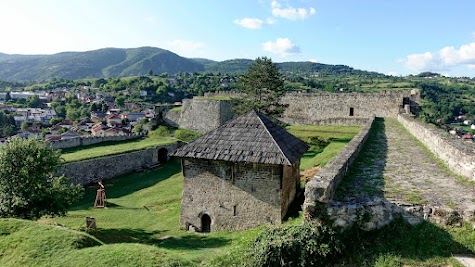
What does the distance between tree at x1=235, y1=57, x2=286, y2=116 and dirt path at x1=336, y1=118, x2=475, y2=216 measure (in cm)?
1632

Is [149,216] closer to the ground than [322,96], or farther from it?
closer to the ground

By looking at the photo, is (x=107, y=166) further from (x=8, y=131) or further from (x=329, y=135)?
(x=8, y=131)

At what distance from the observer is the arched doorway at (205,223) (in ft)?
42.7

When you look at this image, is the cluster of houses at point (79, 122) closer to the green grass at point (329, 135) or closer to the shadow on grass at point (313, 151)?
the green grass at point (329, 135)

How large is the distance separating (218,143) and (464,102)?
101751 millimetres

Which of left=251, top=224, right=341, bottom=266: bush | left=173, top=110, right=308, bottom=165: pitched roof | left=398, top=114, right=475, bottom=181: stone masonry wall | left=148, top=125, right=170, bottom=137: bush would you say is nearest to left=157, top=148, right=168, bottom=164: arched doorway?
left=148, top=125, right=170, bottom=137: bush

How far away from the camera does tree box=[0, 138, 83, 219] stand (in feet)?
47.8

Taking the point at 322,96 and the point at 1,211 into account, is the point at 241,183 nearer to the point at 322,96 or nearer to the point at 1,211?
the point at 1,211

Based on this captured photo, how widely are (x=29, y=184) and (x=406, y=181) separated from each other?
14.8 meters

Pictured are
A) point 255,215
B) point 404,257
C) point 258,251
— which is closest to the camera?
point 404,257

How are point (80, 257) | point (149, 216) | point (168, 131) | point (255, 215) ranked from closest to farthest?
point (80, 257), point (255, 215), point (149, 216), point (168, 131)

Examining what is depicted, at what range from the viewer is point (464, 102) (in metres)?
93.5

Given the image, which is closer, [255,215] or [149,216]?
[255,215]

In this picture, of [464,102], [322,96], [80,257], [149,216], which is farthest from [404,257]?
[464,102]
